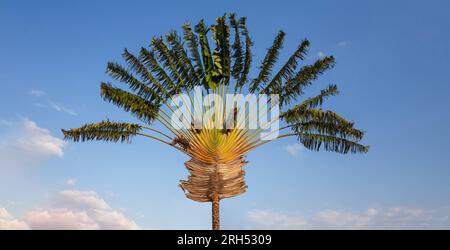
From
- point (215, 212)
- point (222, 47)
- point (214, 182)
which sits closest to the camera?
point (215, 212)

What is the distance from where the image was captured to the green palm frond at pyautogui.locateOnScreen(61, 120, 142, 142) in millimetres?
14578

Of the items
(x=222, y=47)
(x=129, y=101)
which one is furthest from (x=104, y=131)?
(x=222, y=47)

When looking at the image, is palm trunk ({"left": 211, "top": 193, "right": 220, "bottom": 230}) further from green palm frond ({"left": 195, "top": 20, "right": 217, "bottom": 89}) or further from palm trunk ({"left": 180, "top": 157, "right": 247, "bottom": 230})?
green palm frond ({"left": 195, "top": 20, "right": 217, "bottom": 89})

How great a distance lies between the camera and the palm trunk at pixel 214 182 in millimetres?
13930

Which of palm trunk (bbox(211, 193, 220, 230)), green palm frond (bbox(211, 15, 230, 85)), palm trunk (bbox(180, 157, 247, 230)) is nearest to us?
A: palm trunk (bbox(211, 193, 220, 230))

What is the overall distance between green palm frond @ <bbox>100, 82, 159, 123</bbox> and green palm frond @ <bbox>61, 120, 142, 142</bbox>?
538 mm

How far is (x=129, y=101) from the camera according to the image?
14.8 meters

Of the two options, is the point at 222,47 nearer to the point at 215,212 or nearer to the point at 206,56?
the point at 206,56

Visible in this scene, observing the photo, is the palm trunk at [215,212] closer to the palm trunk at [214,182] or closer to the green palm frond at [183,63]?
the palm trunk at [214,182]

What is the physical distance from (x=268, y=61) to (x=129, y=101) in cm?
544

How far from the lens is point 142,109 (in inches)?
584
